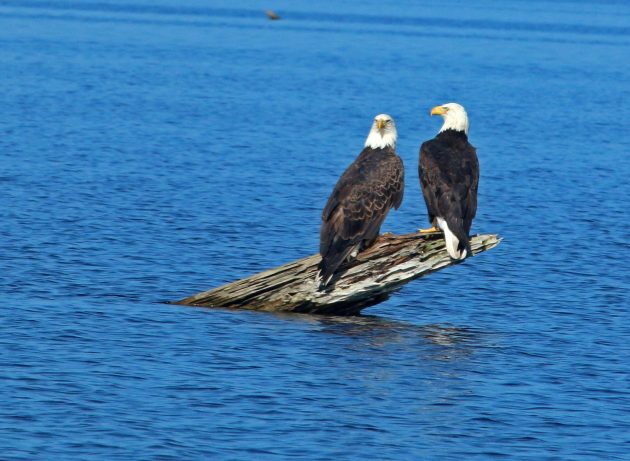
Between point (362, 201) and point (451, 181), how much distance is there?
1.05 m

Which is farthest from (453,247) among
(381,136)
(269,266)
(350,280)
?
(269,266)

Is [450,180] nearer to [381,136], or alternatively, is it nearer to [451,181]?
[451,181]

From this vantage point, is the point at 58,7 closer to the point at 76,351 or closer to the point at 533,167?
the point at 533,167

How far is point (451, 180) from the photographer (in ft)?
50.4

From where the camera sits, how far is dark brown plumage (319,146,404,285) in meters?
14.6

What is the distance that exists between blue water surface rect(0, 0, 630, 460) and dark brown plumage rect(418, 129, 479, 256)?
1443 millimetres

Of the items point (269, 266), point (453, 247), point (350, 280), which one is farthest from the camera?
point (269, 266)

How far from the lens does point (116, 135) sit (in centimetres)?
3481

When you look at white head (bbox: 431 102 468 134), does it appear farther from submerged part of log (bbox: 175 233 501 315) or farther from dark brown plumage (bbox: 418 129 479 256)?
submerged part of log (bbox: 175 233 501 315)

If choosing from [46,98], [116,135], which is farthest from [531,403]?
[46,98]

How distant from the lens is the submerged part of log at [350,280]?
14445 mm

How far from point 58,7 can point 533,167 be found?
85459 millimetres

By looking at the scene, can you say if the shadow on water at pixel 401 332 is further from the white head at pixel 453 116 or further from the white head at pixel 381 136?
the white head at pixel 453 116

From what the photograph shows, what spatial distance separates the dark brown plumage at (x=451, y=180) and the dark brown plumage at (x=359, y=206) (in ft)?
1.29
